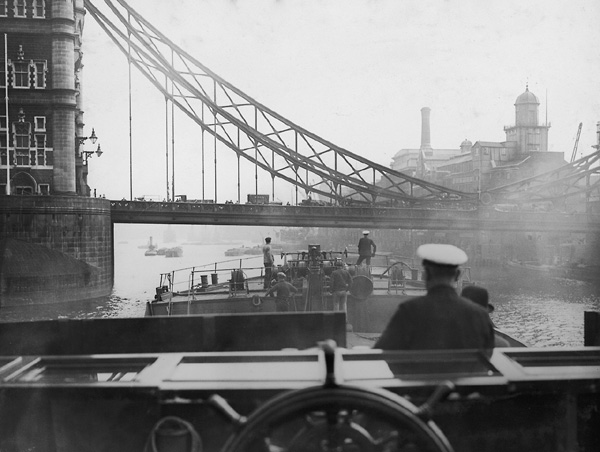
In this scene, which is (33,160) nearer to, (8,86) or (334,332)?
(8,86)

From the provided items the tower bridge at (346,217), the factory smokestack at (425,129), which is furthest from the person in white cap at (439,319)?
the factory smokestack at (425,129)

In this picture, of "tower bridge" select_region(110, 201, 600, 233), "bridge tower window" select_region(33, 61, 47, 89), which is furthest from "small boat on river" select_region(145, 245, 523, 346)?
"bridge tower window" select_region(33, 61, 47, 89)

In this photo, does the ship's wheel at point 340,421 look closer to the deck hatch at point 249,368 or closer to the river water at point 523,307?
the deck hatch at point 249,368

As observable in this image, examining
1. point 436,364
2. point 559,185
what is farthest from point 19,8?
point 559,185

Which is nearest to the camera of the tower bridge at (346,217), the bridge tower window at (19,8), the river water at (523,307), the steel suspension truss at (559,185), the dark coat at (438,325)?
the dark coat at (438,325)

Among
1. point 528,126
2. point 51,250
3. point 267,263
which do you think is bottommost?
point 51,250

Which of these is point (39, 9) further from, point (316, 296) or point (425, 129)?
point (425, 129)

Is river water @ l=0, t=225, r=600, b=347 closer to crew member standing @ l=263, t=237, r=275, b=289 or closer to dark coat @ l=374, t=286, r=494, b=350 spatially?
crew member standing @ l=263, t=237, r=275, b=289
